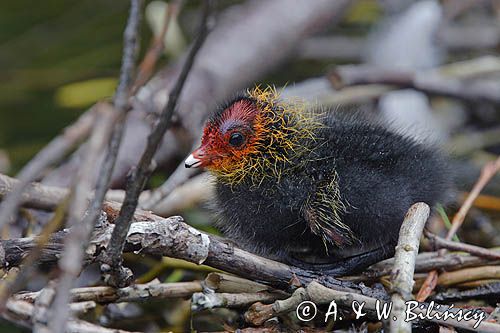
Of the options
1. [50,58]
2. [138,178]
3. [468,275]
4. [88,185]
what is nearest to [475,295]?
[468,275]

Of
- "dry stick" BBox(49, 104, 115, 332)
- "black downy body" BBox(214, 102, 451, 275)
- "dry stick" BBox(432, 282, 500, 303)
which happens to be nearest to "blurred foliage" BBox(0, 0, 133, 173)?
"black downy body" BBox(214, 102, 451, 275)

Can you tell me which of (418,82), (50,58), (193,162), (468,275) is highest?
(50,58)

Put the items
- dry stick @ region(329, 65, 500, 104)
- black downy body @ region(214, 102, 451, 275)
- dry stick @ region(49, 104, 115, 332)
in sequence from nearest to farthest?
dry stick @ region(49, 104, 115, 332), black downy body @ region(214, 102, 451, 275), dry stick @ region(329, 65, 500, 104)

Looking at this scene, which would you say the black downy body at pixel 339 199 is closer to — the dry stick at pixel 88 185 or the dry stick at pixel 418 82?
the dry stick at pixel 88 185

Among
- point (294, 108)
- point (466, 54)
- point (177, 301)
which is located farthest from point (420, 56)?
point (177, 301)

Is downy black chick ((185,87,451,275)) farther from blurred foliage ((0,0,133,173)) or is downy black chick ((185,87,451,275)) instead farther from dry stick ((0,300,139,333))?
blurred foliage ((0,0,133,173))

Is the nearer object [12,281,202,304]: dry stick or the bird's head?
[12,281,202,304]: dry stick

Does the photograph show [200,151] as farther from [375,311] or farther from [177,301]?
[375,311]

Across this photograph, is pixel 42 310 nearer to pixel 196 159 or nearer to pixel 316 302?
pixel 316 302
